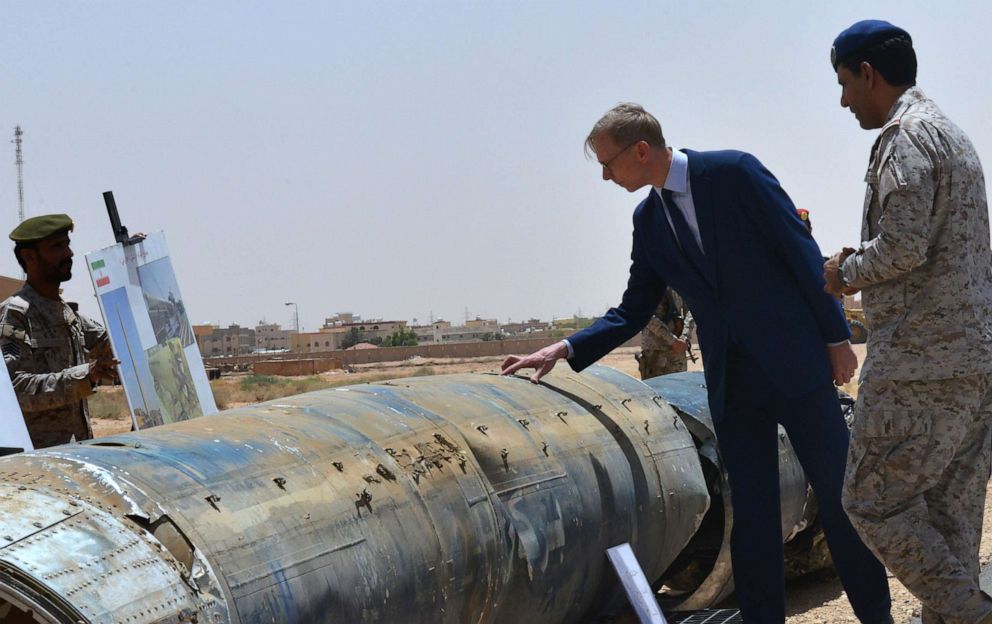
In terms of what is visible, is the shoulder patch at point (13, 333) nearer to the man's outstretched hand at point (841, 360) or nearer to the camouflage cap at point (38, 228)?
the camouflage cap at point (38, 228)

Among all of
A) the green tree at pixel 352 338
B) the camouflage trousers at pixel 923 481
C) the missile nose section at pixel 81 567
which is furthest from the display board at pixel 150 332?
the green tree at pixel 352 338

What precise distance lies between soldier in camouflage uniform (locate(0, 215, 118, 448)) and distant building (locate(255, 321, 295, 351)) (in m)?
105

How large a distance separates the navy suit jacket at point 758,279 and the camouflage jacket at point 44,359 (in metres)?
2.71

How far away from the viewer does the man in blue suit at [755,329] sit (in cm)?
398

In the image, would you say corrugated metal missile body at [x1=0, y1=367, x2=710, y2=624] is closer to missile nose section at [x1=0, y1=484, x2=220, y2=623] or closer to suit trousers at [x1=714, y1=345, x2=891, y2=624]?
missile nose section at [x1=0, y1=484, x2=220, y2=623]

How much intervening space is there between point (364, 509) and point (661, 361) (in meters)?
7.29

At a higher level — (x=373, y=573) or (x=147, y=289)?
(x=147, y=289)

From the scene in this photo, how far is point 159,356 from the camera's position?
6.62 metres

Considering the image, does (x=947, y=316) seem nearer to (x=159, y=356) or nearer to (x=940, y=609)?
(x=940, y=609)

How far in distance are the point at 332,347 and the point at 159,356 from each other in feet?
271

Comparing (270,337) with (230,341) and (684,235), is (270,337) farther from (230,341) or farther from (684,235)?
(684,235)

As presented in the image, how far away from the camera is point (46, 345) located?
542 cm

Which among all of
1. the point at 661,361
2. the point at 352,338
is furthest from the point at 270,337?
the point at 661,361

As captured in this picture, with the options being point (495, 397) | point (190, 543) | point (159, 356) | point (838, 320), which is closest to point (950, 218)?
point (838, 320)
